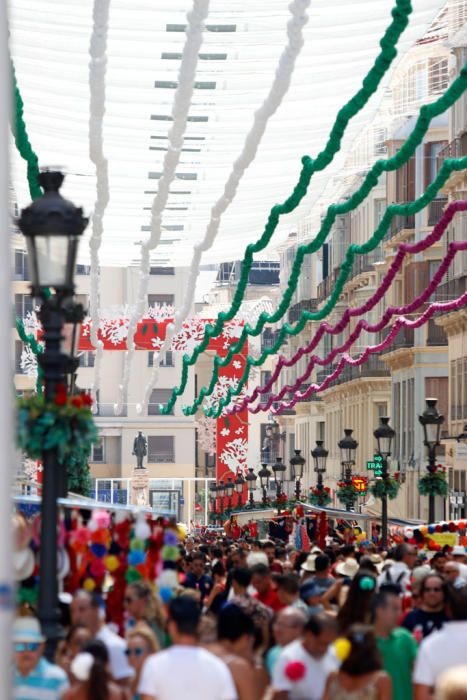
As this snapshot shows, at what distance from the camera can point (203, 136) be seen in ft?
88.5

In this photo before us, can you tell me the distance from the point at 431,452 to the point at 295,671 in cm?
2026

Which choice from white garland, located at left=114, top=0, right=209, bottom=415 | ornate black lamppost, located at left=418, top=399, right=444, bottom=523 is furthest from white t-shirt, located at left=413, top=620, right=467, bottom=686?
ornate black lamppost, located at left=418, top=399, right=444, bottom=523

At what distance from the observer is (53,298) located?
11.5 metres

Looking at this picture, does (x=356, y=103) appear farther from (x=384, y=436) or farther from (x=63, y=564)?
(x=384, y=436)

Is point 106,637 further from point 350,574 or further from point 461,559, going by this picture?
point 461,559

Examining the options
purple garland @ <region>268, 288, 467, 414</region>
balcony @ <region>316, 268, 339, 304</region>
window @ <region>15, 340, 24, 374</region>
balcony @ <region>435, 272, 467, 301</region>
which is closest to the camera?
purple garland @ <region>268, 288, 467, 414</region>

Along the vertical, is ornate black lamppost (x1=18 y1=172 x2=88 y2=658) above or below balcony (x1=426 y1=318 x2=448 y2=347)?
below

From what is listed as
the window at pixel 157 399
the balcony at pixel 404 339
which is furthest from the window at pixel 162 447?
the balcony at pixel 404 339

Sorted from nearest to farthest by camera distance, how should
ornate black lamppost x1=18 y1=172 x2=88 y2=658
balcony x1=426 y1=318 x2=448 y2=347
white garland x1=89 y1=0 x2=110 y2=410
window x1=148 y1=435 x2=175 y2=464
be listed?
1. ornate black lamppost x1=18 y1=172 x2=88 y2=658
2. white garland x1=89 y1=0 x2=110 y2=410
3. balcony x1=426 y1=318 x2=448 y2=347
4. window x1=148 y1=435 x2=175 y2=464

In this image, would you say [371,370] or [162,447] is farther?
[162,447]

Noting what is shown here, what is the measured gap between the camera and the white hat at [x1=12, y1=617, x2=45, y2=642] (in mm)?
10148

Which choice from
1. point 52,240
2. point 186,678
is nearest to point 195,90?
point 52,240

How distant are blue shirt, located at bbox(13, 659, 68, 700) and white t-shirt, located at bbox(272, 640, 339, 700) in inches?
43.0

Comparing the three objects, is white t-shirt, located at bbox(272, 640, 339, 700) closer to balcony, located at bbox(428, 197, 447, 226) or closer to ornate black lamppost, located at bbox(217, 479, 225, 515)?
balcony, located at bbox(428, 197, 447, 226)
